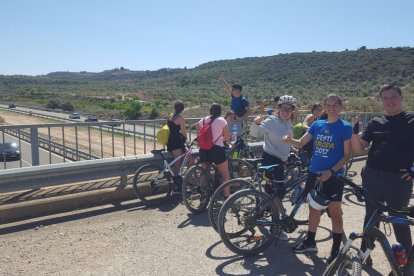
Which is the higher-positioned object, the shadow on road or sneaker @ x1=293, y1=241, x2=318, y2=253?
sneaker @ x1=293, y1=241, x2=318, y2=253

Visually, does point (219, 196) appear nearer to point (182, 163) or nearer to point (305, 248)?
point (305, 248)

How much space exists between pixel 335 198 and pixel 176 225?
8.04 ft

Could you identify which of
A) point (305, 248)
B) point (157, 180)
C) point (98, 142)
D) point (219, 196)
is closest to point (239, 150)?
point (157, 180)

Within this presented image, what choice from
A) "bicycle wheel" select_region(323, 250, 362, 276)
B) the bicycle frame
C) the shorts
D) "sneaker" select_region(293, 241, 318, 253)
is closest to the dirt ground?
the bicycle frame

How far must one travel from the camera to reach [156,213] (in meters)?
6.55

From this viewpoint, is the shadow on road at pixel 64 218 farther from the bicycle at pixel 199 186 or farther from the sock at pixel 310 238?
the sock at pixel 310 238

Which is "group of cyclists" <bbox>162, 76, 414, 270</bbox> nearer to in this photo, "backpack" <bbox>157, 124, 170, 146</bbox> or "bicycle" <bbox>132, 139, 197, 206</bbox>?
"bicycle" <bbox>132, 139, 197, 206</bbox>

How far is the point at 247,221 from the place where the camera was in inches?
193

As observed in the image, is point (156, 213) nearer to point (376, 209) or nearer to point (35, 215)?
point (35, 215)

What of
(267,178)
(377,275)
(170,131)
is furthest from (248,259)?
(170,131)

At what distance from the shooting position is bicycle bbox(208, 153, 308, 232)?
511 cm

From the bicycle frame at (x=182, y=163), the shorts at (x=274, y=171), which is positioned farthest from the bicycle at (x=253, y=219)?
the bicycle frame at (x=182, y=163)

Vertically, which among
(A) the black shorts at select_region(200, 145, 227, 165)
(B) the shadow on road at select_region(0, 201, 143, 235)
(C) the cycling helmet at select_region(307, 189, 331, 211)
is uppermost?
(A) the black shorts at select_region(200, 145, 227, 165)

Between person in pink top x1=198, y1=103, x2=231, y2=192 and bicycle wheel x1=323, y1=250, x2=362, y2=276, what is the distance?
344cm
